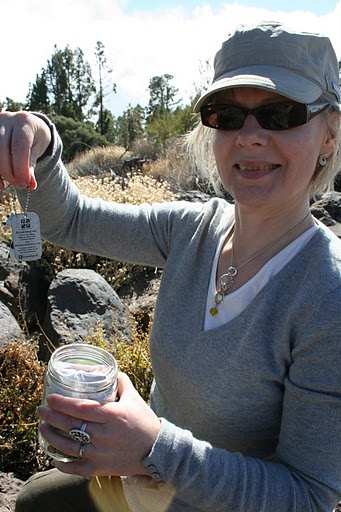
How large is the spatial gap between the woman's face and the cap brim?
0.21 ft

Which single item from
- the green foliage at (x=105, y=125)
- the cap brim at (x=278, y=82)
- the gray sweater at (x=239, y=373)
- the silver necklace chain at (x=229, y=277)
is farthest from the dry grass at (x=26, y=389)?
the green foliage at (x=105, y=125)

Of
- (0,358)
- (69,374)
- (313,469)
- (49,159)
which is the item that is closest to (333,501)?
(313,469)

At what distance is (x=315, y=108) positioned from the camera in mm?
1406

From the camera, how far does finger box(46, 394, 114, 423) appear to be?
3.65ft

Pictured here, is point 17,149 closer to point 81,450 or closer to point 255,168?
point 255,168

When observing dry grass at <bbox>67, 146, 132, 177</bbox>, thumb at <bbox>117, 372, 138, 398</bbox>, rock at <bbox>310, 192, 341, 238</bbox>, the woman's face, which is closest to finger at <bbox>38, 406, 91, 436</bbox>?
thumb at <bbox>117, 372, 138, 398</bbox>

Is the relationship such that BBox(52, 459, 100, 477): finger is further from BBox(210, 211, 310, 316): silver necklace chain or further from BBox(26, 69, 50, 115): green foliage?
BBox(26, 69, 50, 115): green foliage

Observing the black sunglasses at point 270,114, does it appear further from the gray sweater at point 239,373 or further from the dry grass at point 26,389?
the dry grass at point 26,389

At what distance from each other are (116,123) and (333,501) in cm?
4576

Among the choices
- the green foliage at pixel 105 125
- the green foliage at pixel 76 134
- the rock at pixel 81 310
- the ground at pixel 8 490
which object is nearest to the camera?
the ground at pixel 8 490

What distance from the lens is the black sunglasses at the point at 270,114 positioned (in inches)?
55.1

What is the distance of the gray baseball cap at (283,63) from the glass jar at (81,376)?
0.85 meters

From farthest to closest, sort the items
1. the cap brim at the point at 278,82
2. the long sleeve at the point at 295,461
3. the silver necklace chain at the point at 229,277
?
the silver necklace chain at the point at 229,277 → the cap brim at the point at 278,82 → the long sleeve at the point at 295,461

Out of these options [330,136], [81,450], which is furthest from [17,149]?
[330,136]
